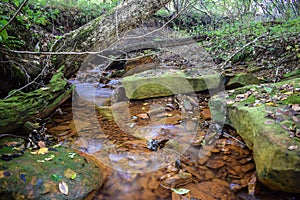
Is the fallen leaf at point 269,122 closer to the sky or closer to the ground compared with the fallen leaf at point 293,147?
closer to the sky

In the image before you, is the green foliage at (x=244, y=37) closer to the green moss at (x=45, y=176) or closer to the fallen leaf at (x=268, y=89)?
the fallen leaf at (x=268, y=89)

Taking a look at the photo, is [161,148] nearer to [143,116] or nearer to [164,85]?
[143,116]

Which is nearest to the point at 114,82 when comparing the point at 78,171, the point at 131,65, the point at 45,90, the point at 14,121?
the point at 131,65

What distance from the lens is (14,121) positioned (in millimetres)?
2508

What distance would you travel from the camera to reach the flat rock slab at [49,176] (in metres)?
1.73

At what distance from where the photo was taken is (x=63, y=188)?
1.84 metres

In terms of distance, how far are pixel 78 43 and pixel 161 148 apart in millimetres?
2959

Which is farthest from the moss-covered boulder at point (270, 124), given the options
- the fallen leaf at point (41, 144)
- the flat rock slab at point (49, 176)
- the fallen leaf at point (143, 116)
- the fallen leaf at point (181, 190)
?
the fallen leaf at point (41, 144)

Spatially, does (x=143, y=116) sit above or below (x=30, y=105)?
below

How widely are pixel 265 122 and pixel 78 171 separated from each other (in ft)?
6.16

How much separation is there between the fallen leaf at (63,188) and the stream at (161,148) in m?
0.29

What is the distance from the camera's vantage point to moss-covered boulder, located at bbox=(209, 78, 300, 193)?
1.71 meters

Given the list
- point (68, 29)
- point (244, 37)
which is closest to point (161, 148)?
A: point (244, 37)

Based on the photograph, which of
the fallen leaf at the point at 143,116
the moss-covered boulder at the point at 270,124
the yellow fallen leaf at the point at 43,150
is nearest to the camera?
the moss-covered boulder at the point at 270,124
